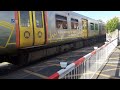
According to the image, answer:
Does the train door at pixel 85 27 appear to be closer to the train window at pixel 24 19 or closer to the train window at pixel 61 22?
the train window at pixel 61 22

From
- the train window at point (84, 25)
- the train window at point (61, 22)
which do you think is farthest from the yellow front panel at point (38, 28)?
the train window at point (84, 25)

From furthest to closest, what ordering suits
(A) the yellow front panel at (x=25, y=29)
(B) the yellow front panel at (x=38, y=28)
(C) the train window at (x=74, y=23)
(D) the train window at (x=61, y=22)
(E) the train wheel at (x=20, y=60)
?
(C) the train window at (x=74, y=23), (D) the train window at (x=61, y=22), (B) the yellow front panel at (x=38, y=28), (E) the train wheel at (x=20, y=60), (A) the yellow front panel at (x=25, y=29)

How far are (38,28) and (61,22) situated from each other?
14.7 feet

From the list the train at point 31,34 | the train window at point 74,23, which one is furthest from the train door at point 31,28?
the train window at point 74,23

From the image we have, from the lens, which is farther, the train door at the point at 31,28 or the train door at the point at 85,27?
the train door at the point at 85,27

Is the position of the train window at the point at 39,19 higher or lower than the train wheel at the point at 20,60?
higher

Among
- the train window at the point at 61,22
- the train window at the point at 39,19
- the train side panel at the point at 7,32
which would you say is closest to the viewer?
the train side panel at the point at 7,32

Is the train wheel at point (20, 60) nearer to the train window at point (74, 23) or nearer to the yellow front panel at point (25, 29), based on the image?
the yellow front panel at point (25, 29)

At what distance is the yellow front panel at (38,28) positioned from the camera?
13179 mm

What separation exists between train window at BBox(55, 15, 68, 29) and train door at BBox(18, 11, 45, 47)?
9.00 feet

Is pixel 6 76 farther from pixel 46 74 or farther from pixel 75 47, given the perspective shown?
pixel 75 47

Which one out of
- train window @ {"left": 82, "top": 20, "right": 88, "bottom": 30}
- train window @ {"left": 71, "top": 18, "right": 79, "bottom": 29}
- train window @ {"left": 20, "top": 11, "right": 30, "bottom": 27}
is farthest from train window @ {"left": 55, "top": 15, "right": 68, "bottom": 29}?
train window @ {"left": 82, "top": 20, "right": 88, "bottom": 30}

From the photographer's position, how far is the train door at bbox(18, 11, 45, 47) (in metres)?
11.9
